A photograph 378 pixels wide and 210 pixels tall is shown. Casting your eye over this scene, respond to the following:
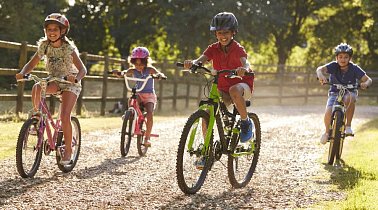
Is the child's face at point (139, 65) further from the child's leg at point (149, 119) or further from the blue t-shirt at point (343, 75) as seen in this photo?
the blue t-shirt at point (343, 75)

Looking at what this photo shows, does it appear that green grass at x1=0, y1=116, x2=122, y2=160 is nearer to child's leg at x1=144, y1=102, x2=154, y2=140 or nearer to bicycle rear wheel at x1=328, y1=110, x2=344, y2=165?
child's leg at x1=144, y1=102, x2=154, y2=140

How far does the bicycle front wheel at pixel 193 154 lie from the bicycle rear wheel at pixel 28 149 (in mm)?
1567

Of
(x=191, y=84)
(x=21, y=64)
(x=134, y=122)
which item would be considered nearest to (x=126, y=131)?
(x=134, y=122)

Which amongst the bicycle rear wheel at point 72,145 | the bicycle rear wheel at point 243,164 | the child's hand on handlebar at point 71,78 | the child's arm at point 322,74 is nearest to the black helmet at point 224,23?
the bicycle rear wheel at point 243,164

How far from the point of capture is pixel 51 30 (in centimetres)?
647

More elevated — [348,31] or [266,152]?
[348,31]

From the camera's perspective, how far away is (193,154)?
19.9ft

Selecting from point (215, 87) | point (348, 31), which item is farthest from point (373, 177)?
point (348, 31)

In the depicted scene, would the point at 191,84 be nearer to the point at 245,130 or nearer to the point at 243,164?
the point at 243,164

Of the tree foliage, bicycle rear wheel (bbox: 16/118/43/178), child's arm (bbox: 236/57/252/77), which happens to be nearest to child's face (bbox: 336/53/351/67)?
child's arm (bbox: 236/57/252/77)

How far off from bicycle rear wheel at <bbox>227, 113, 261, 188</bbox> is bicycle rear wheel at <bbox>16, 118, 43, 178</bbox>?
1997 mm

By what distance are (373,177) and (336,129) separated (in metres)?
1.38

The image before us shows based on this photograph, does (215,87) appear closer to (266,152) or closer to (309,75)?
(266,152)

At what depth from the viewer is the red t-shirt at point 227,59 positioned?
6438 mm
